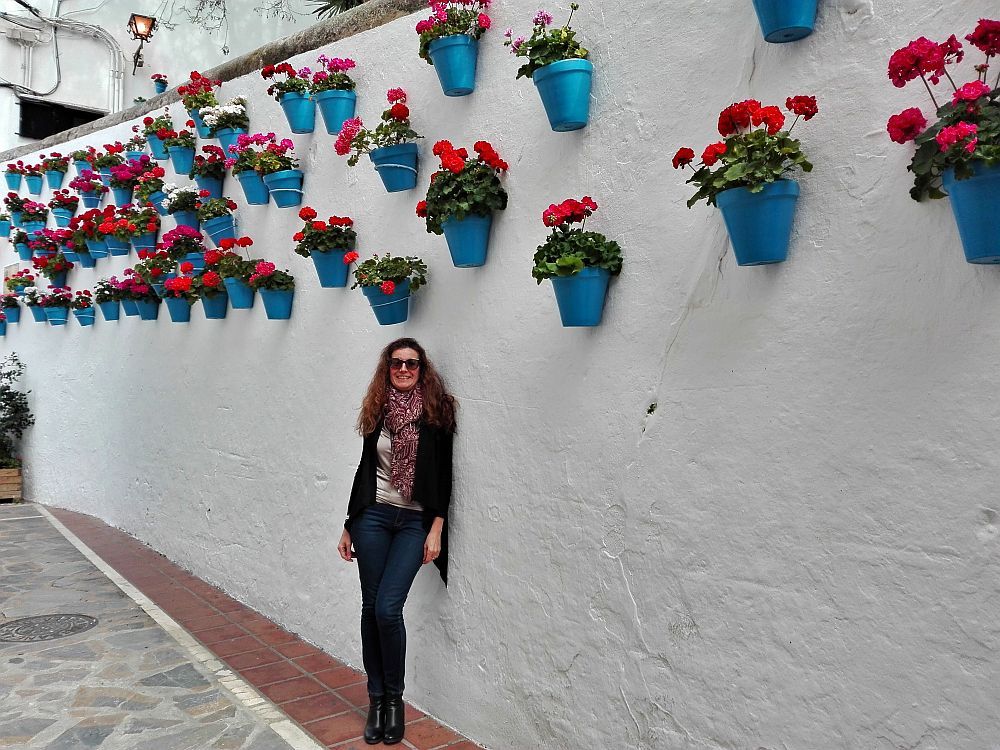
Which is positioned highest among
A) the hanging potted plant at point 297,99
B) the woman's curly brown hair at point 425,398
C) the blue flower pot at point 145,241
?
the hanging potted plant at point 297,99

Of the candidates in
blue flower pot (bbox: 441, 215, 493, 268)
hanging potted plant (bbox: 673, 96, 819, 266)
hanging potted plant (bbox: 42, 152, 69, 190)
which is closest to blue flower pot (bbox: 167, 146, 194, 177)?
hanging potted plant (bbox: 42, 152, 69, 190)

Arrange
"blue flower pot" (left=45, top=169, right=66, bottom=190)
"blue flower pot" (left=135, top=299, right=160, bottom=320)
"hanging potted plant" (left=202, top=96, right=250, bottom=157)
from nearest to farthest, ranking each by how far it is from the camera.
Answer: "hanging potted plant" (left=202, top=96, right=250, bottom=157) → "blue flower pot" (left=135, top=299, right=160, bottom=320) → "blue flower pot" (left=45, top=169, right=66, bottom=190)

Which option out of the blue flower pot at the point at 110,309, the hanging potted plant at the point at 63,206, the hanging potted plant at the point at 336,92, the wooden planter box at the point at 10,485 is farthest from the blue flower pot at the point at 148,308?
the wooden planter box at the point at 10,485

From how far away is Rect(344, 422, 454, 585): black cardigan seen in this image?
384 centimetres

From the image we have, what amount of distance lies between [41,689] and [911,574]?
161 inches

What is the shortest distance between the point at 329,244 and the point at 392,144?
0.72m

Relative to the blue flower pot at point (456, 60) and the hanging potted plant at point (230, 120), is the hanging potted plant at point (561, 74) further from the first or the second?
the hanging potted plant at point (230, 120)

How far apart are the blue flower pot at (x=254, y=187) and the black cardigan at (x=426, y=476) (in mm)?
2366

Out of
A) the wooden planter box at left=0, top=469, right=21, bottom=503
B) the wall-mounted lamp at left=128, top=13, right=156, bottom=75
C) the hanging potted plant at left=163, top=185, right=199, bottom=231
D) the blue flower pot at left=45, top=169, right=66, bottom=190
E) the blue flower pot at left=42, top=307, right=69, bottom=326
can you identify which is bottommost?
the wooden planter box at left=0, top=469, right=21, bottom=503

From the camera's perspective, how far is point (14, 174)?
31.7 feet

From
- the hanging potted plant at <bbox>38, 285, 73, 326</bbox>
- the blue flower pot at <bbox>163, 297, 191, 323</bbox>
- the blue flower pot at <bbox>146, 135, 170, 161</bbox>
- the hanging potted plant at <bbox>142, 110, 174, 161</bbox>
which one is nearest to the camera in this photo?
the blue flower pot at <bbox>163, 297, 191, 323</bbox>

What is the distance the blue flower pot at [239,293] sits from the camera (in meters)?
5.73

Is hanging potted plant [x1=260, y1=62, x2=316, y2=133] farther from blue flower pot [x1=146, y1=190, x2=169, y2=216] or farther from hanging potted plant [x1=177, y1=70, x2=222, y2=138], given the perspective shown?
blue flower pot [x1=146, y1=190, x2=169, y2=216]

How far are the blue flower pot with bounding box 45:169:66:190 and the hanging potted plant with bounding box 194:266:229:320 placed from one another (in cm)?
403
